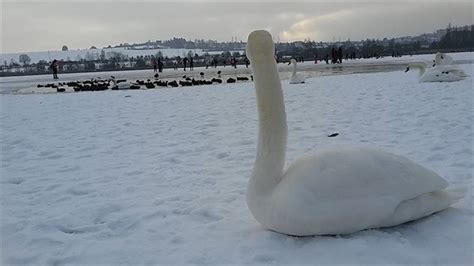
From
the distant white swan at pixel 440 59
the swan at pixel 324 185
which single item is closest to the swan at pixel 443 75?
the distant white swan at pixel 440 59

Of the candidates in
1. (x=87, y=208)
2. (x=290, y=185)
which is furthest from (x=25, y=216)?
(x=290, y=185)

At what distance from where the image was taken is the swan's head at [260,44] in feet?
10.9

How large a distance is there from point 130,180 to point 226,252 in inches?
91.4

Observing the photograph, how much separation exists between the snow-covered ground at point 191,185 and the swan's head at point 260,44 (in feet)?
4.01

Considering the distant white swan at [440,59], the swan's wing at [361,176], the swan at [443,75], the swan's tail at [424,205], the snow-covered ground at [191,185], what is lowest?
the snow-covered ground at [191,185]

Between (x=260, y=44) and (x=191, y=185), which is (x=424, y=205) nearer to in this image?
(x=260, y=44)

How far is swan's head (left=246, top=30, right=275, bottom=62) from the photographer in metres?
3.33

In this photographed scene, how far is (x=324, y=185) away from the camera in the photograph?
3010 mm

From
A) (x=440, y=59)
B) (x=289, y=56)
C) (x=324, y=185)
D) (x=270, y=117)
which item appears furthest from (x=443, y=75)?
(x=289, y=56)

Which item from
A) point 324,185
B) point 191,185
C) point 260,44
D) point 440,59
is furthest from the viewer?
point 440,59

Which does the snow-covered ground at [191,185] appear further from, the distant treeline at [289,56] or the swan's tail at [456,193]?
the distant treeline at [289,56]

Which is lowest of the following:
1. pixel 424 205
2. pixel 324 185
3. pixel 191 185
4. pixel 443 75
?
pixel 191 185

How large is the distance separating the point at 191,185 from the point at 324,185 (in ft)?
6.68

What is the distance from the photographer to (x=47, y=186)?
504 cm
